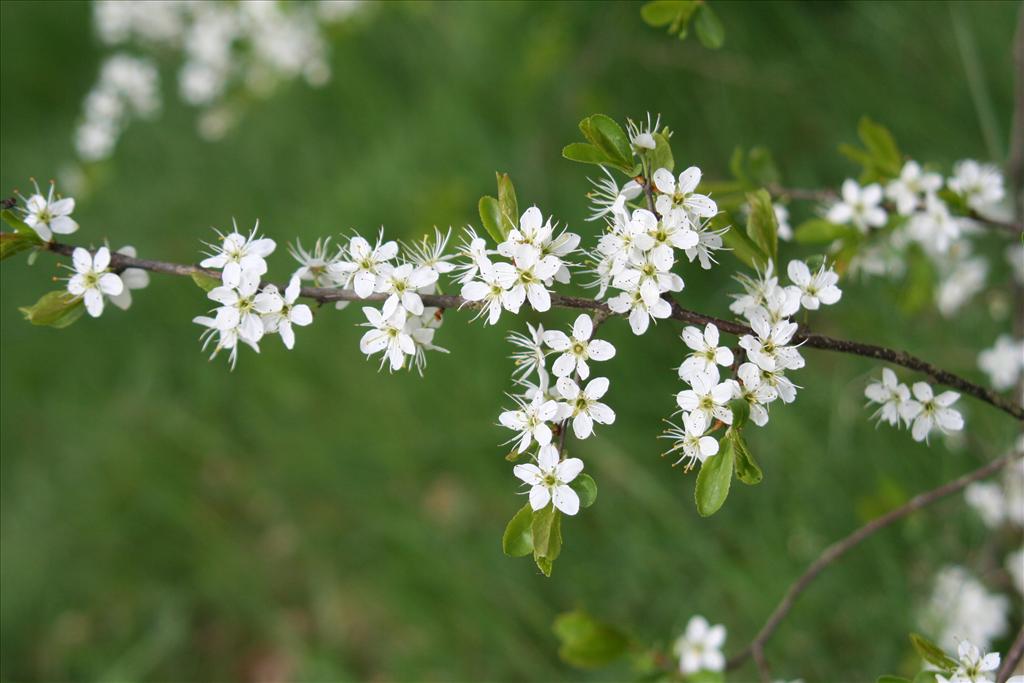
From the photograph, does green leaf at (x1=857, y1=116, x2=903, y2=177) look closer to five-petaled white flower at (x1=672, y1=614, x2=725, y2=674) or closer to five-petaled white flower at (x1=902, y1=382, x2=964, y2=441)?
five-petaled white flower at (x1=902, y1=382, x2=964, y2=441)

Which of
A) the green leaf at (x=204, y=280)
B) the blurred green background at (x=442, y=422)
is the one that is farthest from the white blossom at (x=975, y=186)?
the green leaf at (x=204, y=280)

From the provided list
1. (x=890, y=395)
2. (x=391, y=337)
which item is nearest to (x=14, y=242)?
(x=391, y=337)

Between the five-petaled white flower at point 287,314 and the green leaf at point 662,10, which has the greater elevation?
the green leaf at point 662,10

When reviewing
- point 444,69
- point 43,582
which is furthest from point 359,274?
point 43,582

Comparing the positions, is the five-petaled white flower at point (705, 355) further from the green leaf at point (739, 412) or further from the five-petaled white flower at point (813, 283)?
the five-petaled white flower at point (813, 283)

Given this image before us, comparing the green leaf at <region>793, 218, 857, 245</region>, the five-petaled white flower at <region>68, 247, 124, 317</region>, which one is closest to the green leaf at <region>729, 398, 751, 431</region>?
the green leaf at <region>793, 218, 857, 245</region>
